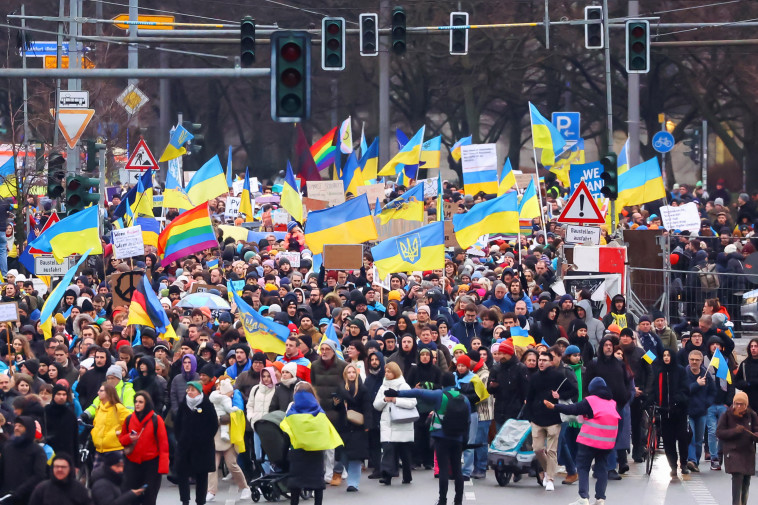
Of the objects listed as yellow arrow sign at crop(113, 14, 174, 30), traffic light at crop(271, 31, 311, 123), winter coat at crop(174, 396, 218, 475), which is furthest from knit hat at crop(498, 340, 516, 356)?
yellow arrow sign at crop(113, 14, 174, 30)

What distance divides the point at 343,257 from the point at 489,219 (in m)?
2.31

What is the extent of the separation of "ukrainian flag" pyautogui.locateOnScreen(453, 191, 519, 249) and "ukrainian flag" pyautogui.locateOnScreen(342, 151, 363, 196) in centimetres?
918

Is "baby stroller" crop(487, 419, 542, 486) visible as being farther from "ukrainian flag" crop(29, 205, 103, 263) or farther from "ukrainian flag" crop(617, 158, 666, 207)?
"ukrainian flag" crop(617, 158, 666, 207)

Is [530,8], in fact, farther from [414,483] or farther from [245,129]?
[414,483]

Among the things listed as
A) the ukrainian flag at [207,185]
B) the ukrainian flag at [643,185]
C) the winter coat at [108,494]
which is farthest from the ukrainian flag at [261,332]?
the ukrainian flag at [643,185]

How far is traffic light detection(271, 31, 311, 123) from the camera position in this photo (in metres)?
14.6

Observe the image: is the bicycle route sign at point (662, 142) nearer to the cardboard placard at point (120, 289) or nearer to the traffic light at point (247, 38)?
the traffic light at point (247, 38)

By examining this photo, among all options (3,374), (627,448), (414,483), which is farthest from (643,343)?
(3,374)

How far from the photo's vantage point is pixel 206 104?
68.9 meters

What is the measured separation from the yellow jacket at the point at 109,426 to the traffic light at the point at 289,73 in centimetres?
304

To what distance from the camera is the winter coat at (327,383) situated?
16.4 m

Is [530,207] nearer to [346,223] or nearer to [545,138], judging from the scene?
[545,138]

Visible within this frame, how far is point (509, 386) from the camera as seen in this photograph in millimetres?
16641

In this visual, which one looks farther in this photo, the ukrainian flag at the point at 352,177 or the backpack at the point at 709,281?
the ukrainian flag at the point at 352,177
